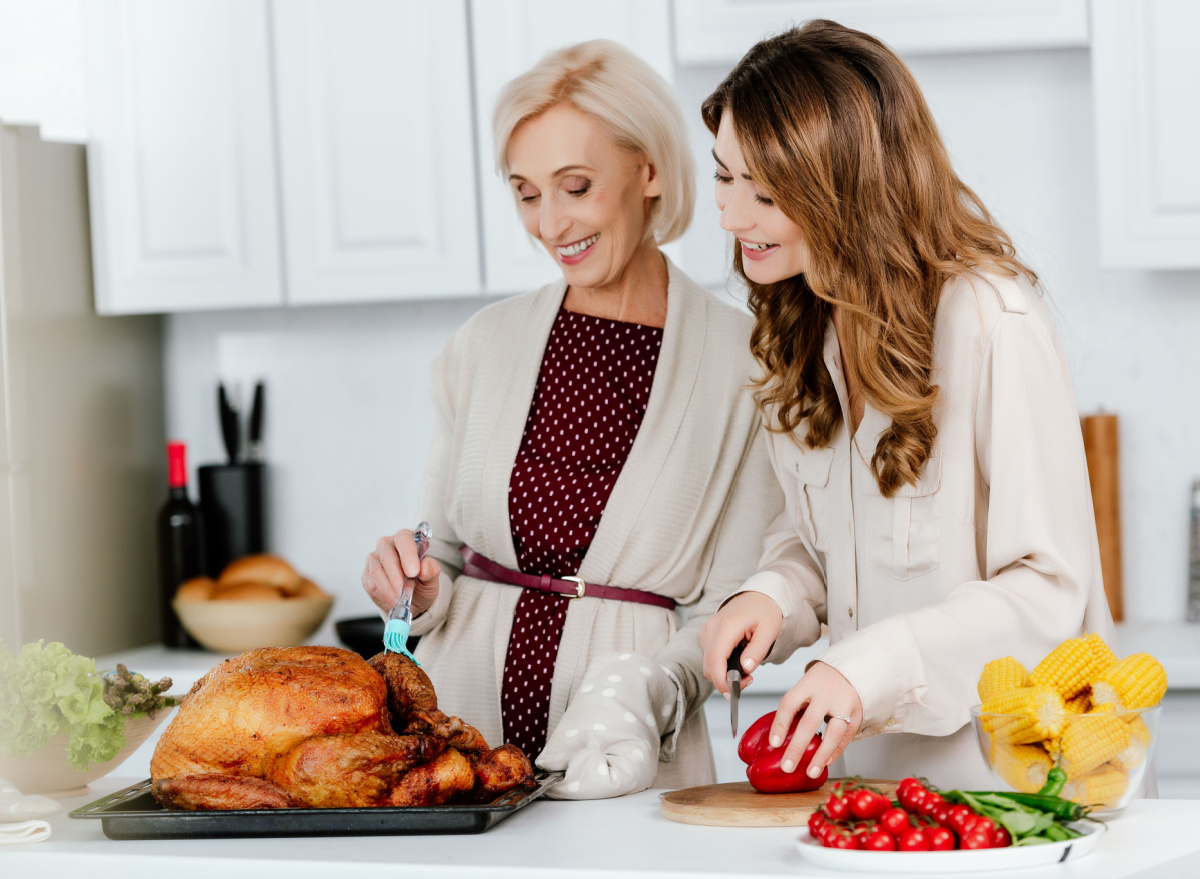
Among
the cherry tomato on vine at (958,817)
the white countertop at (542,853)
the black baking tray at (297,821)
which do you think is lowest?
the white countertop at (542,853)

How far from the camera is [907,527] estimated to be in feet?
4.12

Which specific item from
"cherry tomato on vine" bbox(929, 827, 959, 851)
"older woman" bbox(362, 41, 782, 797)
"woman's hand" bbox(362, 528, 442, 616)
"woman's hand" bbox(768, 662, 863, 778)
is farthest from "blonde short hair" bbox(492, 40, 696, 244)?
"cherry tomato on vine" bbox(929, 827, 959, 851)

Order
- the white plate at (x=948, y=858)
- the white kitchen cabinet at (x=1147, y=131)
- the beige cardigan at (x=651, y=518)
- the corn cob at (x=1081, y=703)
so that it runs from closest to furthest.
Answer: the white plate at (x=948, y=858) → the corn cob at (x=1081, y=703) → the beige cardigan at (x=651, y=518) → the white kitchen cabinet at (x=1147, y=131)

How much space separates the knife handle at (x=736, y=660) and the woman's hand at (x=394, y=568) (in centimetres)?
35

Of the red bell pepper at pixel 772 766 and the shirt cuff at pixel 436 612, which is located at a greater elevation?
the shirt cuff at pixel 436 612

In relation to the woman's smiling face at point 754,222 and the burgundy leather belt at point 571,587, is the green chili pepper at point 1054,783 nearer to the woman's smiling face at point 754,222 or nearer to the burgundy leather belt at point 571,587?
the woman's smiling face at point 754,222

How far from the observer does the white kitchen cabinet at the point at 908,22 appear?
229 centimetres

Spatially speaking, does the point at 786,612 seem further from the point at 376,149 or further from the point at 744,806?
the point at 376,149

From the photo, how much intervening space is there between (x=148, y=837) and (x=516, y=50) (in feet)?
5.92

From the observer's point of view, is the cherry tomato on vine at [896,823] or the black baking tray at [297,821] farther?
the black baking tray at [297,821]

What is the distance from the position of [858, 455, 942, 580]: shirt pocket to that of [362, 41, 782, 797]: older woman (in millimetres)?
262

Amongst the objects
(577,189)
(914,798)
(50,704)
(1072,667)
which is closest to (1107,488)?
(577,189)

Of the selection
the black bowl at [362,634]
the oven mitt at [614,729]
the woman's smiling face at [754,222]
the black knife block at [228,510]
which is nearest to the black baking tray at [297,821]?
the oven mitt at [614,729]

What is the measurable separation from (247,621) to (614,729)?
1554 mm
